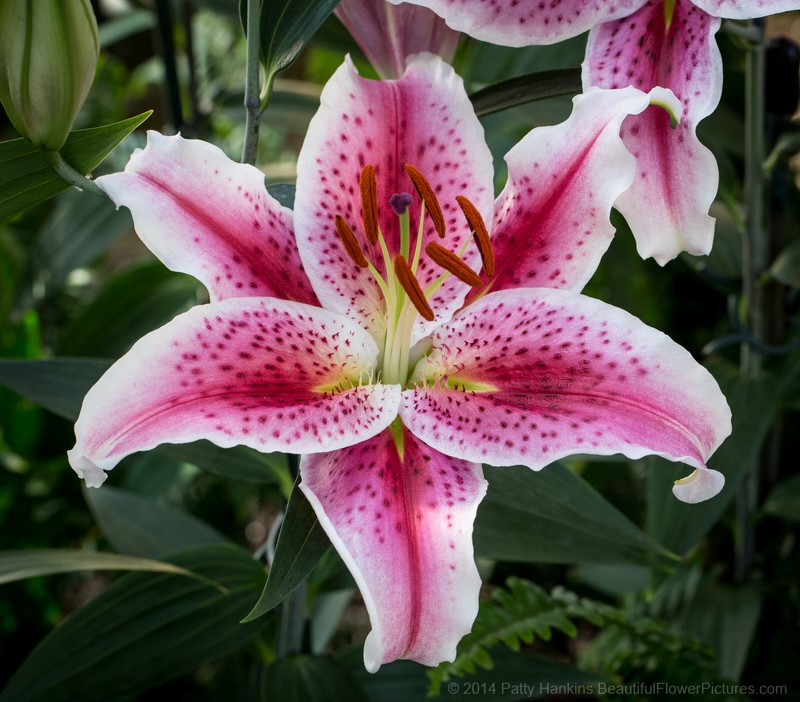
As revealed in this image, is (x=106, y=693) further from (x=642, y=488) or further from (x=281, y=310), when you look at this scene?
(x=642, y=488)

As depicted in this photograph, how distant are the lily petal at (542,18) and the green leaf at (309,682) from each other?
1.41 feet

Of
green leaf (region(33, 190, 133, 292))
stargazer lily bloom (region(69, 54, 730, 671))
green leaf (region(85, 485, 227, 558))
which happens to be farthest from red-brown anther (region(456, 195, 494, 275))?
green leaf (region(33, 190, 133, 292))

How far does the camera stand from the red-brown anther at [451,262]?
1.29 ft

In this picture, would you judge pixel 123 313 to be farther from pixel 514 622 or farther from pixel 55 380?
pixel 514 622

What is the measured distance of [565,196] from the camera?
0.41 meters

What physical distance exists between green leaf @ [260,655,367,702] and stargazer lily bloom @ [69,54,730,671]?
27 cm

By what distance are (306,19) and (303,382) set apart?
182 millimetres

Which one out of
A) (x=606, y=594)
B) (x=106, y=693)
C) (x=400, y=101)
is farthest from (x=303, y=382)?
(x=606, y=594)

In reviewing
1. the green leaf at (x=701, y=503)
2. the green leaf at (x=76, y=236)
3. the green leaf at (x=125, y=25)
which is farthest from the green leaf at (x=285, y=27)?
the green leaf at (x=125, y=25)

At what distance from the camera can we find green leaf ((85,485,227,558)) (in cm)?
76

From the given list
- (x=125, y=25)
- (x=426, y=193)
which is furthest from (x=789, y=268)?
(x=125, y=25)

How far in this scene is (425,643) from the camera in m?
0.36

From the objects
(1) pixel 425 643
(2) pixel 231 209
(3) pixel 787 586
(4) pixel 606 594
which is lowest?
(4) pixel 606 594

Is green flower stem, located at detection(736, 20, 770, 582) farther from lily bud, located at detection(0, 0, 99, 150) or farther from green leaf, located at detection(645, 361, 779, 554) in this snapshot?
lily bud, located at detection(0, 0, 99, 150)
